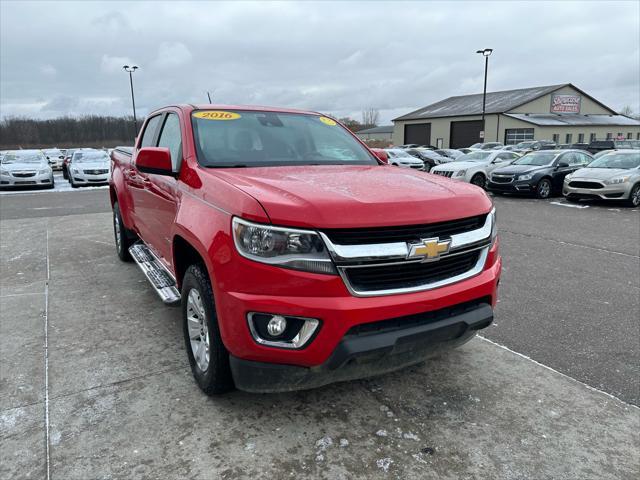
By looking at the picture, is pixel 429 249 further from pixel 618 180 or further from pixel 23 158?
pixel 23 158

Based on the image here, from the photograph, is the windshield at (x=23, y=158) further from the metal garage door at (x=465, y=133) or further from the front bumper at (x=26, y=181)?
the metal garage door at (x=465, y=133)

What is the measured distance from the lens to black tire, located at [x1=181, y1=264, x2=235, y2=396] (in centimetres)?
259

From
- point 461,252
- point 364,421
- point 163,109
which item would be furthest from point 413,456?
point 163,109

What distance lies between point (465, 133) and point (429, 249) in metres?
53.5

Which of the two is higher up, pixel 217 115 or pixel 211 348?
pixel 217 115

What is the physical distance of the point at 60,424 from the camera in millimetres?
2656

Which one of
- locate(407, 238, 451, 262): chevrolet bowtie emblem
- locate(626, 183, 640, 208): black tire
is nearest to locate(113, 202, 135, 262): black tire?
locate(407, 238, 451, 262): chevrolet bowtie emblem

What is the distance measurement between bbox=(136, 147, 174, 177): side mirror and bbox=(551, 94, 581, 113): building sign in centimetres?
5833

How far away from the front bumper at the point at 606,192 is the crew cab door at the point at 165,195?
11.8m

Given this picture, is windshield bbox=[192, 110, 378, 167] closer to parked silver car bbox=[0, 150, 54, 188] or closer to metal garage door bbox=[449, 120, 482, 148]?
parked silver car bbox=[0, 150, 54, 188]

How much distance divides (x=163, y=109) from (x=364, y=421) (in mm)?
3241

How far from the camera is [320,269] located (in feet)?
7.37

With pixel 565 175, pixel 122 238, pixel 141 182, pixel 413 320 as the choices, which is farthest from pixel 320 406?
pixel 565 175

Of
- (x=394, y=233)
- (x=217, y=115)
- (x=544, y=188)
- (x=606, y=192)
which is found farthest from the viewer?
(x=544, y=188)
